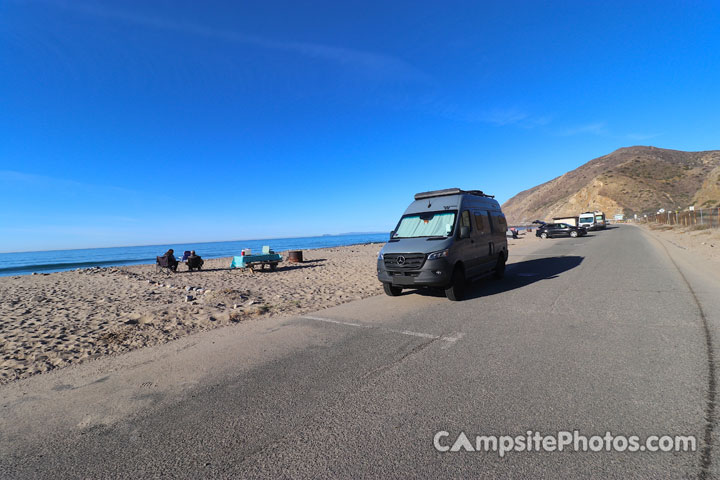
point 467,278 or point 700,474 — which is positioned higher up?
point 467,278

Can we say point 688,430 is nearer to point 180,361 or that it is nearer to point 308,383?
point 308,383

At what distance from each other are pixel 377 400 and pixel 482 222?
24.0ft

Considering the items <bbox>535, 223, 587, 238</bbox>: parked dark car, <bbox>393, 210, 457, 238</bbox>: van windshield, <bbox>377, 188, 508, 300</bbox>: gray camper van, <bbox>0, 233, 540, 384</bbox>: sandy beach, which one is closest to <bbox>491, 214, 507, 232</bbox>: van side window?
<bbox>377, 188, 508, 300</bbox>: gray camper van

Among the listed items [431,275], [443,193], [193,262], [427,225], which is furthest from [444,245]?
[193,262]

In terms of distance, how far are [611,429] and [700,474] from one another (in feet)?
1.76

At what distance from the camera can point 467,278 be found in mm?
7816

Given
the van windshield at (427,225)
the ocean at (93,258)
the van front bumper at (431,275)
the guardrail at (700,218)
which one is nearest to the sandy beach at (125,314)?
the van front bumper at (431,275)

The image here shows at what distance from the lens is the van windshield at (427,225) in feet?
26.1

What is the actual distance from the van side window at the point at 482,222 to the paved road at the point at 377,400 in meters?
3.62

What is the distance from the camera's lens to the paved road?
231 cm

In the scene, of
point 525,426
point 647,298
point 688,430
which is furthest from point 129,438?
point 647,298

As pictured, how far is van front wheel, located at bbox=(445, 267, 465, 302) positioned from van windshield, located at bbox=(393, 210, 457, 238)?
961 mm

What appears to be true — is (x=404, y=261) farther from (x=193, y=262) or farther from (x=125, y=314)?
(x=193, y=262)

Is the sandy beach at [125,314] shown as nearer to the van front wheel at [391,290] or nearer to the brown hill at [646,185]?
the van front wheel at [391,290]
